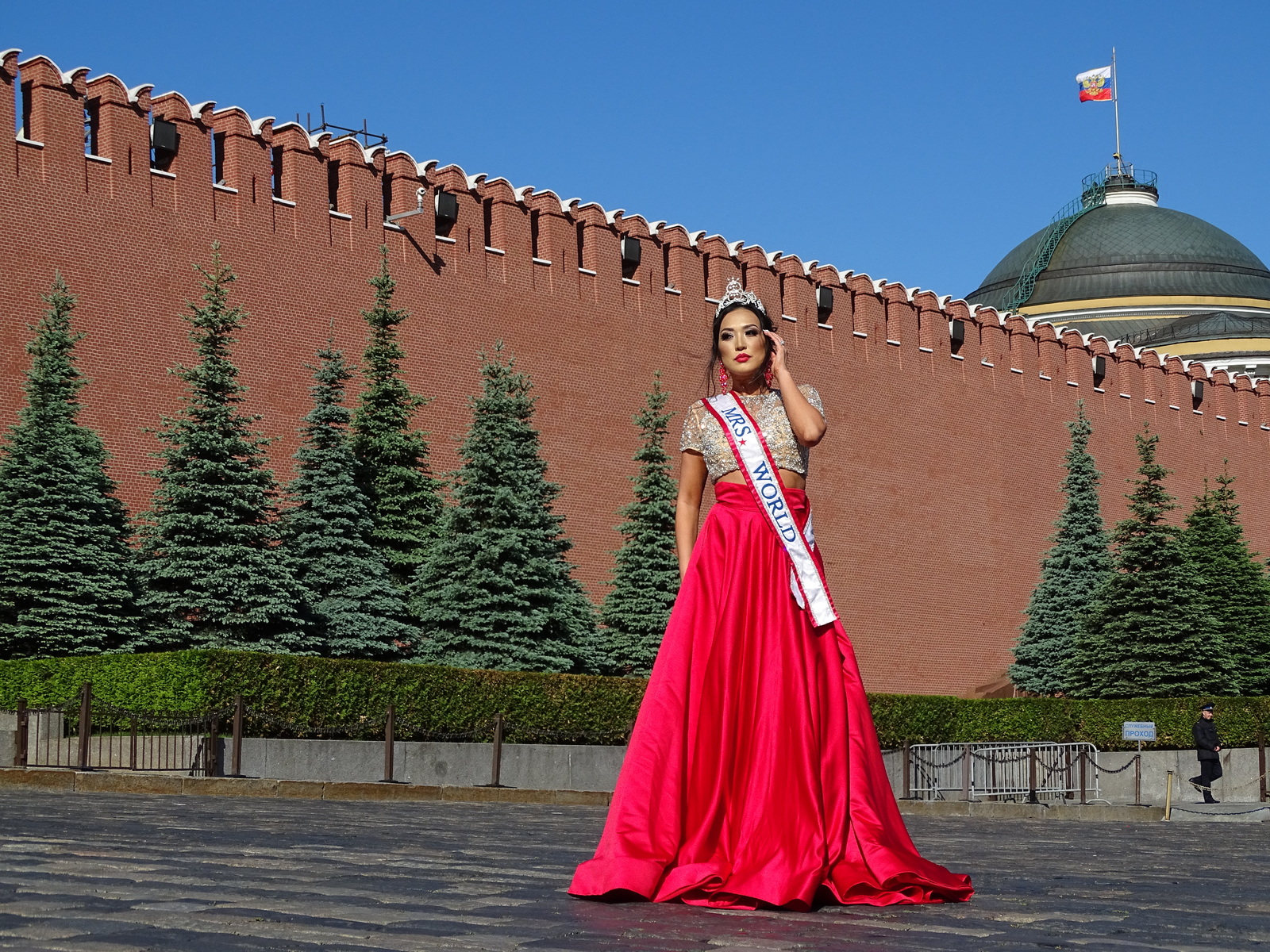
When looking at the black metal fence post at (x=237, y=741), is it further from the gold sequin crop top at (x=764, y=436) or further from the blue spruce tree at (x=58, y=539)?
the gold sequin crop top at (x=764, y=436)

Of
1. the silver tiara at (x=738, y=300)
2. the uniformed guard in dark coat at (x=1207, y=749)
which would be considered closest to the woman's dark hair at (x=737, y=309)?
the silver tiara at (x=738, y=300)

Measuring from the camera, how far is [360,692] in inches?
601

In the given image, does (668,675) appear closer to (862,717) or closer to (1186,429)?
(862,717)

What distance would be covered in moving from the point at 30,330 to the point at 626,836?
54.3 feet

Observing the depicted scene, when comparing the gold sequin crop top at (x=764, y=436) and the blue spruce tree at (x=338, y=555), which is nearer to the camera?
the gold sequin crop top at (x=764, y=436)

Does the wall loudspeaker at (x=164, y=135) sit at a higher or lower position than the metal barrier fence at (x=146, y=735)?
higher

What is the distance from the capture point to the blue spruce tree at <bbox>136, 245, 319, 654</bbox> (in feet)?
56.3

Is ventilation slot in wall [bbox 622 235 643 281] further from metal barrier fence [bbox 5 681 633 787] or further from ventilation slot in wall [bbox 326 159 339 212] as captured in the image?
metal barrier fence [bbox 5 681 633 787]

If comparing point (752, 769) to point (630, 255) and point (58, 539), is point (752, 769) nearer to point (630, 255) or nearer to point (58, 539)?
point (58, 539)

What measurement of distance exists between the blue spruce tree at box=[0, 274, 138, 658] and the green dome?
119 feet

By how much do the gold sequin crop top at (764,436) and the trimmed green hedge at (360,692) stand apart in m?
9.59

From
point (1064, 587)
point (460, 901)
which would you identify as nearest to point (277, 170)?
point (1064, 587)

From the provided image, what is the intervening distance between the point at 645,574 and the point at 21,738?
10085 mm

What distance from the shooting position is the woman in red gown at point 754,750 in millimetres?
4324
